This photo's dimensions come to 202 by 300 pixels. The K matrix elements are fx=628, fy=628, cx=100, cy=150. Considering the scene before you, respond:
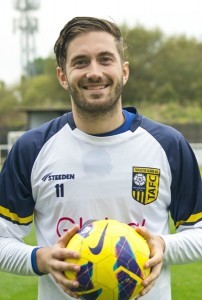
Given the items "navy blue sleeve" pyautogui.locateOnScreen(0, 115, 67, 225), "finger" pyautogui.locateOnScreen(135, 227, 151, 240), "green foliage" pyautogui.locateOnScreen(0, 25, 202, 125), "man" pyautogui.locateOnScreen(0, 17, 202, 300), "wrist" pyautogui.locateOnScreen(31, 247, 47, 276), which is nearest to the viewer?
"finger" pyautogui.locateOnScreen(135, 227, 151, 240)

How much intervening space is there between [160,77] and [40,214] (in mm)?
57406

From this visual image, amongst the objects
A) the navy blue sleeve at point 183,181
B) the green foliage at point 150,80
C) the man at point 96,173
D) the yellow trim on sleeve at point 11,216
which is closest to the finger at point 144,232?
the man at point 96,173

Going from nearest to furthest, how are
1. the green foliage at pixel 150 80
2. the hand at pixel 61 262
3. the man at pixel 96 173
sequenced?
Answer: the hand at pixel 61 262, the man at pixel 96 173, the green foliage at pixel 150 80

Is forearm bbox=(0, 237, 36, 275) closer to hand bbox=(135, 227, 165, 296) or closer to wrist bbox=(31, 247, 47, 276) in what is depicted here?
wrist bbox=(31, 247, 47, 276)

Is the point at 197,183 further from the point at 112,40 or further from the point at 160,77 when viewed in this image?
the point at 160,77

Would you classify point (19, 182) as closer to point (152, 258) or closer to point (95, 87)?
point (95, 87)

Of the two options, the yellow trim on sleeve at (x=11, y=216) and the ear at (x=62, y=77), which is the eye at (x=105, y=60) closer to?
the ear at (x=62, y=77)

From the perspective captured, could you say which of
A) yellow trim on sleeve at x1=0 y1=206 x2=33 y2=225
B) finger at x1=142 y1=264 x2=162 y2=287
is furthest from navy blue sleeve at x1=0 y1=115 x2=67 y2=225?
finger at x1=142 y1=264 x2=162 y2=287

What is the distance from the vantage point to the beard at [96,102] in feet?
9.51

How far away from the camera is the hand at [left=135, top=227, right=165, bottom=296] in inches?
102

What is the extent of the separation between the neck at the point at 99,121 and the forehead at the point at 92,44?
28 cm

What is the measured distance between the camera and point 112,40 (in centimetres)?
299

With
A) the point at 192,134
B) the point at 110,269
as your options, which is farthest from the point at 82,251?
the point at 192,134

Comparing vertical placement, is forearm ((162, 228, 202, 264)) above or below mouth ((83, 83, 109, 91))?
below
